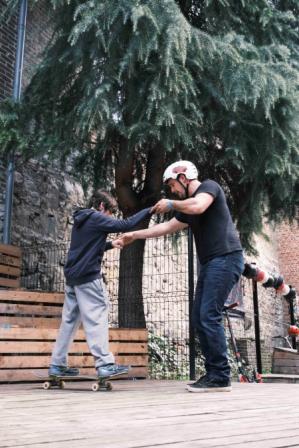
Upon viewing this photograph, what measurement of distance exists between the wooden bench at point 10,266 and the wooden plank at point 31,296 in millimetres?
1417

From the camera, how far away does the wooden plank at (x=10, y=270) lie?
7720 millimetres

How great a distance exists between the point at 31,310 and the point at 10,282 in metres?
1.99

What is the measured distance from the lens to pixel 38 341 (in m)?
5.11

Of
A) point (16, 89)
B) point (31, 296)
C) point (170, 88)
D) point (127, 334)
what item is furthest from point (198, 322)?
point (16, 89)

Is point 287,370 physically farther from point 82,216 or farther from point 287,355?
point 82,216

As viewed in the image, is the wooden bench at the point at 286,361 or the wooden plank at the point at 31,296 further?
the wooden bench at the point at 286,361

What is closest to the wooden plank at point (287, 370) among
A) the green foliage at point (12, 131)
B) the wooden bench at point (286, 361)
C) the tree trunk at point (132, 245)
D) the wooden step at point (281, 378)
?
the wooden bench at point (286, 361)

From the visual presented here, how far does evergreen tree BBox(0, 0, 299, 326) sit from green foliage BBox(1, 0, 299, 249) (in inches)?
0.5

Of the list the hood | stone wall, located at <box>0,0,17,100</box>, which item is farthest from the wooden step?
stone wall, located at <box>0,0,17,100</box>

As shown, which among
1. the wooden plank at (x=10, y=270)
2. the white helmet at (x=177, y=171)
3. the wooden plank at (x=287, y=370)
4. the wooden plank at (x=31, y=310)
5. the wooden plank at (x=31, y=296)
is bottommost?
the wooden plank at (x=287, y=370)

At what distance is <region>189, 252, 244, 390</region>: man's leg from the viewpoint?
3.97 meters

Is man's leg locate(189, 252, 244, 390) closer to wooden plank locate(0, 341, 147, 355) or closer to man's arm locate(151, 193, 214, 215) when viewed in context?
man's arm locate(151, 193, 214, 215)

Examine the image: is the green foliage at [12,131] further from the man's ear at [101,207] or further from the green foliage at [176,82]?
the man's ear at [101,207]

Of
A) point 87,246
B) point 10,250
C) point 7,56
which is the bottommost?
point 87,246
